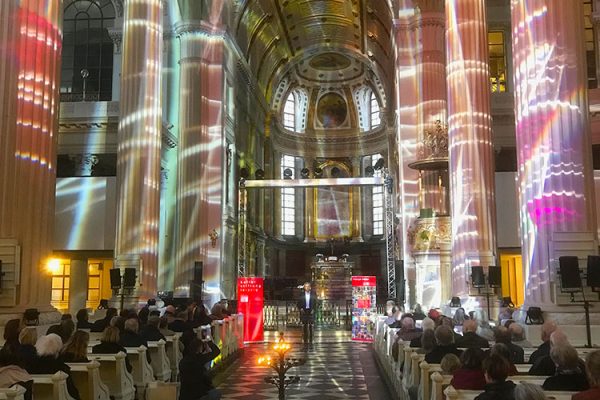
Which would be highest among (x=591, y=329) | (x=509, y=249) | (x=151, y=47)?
(x=151, y=47)

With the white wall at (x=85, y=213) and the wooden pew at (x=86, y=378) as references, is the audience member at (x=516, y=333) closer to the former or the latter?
the wooden pew at (x=86, y=378)

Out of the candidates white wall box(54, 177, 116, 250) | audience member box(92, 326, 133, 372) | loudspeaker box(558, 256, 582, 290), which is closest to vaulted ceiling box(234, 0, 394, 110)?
white wall box(54, 177, 116, 250)

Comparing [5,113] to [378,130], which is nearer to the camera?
[5,113]

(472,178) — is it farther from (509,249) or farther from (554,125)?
(509,249)

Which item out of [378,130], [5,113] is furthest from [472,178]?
[378,130]

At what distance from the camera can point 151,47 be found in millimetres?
13883

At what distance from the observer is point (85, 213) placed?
1961 centimetres

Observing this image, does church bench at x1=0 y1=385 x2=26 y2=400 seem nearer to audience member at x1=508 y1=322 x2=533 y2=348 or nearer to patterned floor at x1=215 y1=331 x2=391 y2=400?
audience member at x1=508 y1=322 x2=533 y2=348

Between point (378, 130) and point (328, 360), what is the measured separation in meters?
26.0

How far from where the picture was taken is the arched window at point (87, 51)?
2141 cm

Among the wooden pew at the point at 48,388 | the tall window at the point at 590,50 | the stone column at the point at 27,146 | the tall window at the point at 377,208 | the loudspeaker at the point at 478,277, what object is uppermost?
the tall window at the point at 590,50

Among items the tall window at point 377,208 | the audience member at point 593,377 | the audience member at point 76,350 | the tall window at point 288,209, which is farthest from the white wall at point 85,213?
the tall window at point 377,208

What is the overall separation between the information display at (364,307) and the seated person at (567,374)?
473 inches

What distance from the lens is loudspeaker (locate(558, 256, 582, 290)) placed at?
735cm
